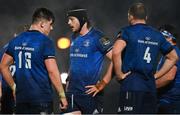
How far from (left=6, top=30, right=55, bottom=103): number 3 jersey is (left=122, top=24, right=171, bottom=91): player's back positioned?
103 cm

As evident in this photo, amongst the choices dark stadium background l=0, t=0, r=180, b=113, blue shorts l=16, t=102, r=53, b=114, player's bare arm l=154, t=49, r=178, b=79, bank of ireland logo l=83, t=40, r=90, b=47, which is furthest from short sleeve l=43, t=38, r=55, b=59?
dark stadium background l=0, t=0, r=180, b=113

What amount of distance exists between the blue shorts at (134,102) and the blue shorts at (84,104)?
101cm

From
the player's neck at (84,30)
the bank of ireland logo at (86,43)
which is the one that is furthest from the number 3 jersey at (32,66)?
the player's neck at (84,30)

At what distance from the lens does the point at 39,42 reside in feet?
28.6

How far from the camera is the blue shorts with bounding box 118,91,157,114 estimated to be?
8977 millimetres

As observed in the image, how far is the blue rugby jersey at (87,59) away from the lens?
987 cm

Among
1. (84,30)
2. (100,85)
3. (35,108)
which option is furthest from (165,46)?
(35,108)

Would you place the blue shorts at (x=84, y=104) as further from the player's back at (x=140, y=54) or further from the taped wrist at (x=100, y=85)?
the player's back at (x=140, y=54)

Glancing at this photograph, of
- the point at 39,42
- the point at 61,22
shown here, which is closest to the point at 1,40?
the point at 61,22

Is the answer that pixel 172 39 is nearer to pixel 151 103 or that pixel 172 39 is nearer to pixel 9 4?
pixel 151 103

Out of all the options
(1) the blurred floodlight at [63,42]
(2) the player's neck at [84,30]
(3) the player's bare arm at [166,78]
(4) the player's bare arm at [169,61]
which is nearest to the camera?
(4) the player's bare arm at [169,61]

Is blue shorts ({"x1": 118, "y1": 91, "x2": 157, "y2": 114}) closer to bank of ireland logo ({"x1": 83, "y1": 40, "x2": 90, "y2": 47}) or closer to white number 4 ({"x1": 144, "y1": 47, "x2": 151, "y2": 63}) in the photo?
white number 4 ({"x1": 144, "y1": 47, "x2": 151, "y2": 63})

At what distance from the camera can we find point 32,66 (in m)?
8.72

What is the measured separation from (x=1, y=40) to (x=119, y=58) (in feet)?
24.3
